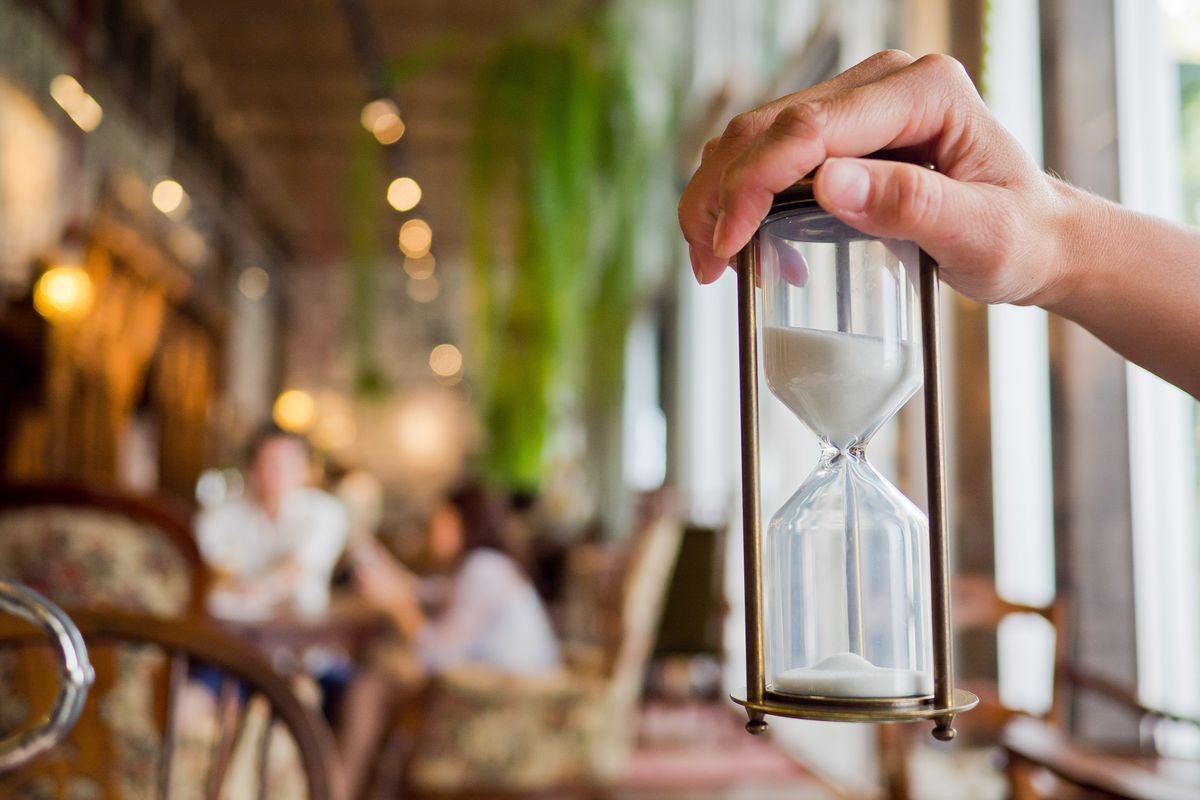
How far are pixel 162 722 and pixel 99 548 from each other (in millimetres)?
336

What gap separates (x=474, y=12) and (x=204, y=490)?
14.2 feet

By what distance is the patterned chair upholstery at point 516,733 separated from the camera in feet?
10.7

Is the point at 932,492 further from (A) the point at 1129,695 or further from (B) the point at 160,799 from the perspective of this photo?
(A) the point at 1129,695

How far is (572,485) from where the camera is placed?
1172 cm

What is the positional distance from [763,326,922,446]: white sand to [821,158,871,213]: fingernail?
0.08 metres

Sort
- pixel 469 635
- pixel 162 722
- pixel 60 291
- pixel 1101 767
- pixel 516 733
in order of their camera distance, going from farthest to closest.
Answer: pixel 60 291, pixel 469 635, pixel 516 733, pixel 162 722, pixel 1101 767

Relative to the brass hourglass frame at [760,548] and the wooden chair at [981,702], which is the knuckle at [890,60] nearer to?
the brass hourglass frame at [760,548]

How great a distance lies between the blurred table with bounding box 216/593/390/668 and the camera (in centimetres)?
302

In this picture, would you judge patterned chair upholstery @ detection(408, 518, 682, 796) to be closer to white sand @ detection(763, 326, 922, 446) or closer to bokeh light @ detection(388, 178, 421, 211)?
white sand @ detection(763, 326, 922, 446)

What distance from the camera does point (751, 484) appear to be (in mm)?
567

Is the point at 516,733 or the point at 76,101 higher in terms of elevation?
the point at 76,101

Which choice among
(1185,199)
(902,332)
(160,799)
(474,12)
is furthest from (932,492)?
(474,12)

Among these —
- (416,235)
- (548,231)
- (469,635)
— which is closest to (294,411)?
(416,235)

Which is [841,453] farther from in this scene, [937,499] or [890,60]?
[890,60]
